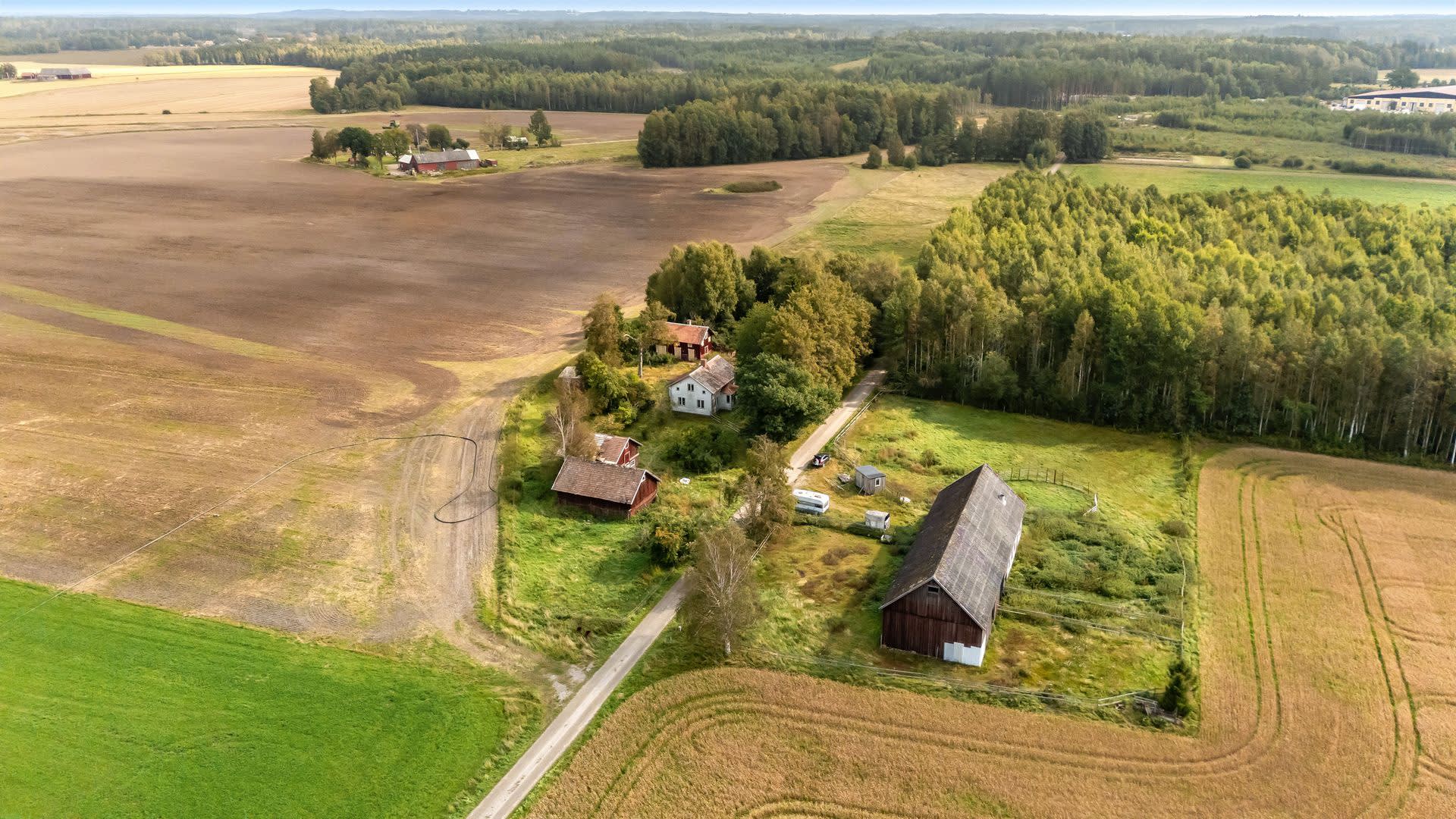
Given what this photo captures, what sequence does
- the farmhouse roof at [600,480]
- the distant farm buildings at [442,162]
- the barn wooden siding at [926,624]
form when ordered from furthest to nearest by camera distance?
the distant farm buildings at [442,162]
the farmhouse roof at [600,480]
the barn wooden siding at [926,624]

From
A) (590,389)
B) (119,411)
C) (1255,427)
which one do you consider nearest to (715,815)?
(590,389)

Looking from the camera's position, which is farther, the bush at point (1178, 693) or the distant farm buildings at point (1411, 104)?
the distant farm buildings at point (1411, 104)

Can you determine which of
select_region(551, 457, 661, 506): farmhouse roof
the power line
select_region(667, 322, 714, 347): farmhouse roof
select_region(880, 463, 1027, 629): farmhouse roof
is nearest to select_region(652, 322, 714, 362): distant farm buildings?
select_region(667, 322, 714, 347): farmhouse roof

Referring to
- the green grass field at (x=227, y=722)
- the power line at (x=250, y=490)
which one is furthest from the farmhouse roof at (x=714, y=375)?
the green grass field at (x=227, y=722)

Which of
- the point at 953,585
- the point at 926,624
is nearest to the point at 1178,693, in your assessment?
the point at 953,585

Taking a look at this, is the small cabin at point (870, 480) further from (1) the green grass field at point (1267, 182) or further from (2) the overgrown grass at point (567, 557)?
(1) the green grass field at point (1267, 182)

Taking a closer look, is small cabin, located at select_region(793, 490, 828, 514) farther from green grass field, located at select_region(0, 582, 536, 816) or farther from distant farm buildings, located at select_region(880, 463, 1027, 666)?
green grass field, located at select_region(0, 582, 536, 816)

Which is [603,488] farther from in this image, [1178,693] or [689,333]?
[1178,693]

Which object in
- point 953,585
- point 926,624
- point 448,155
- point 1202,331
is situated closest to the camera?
point 953,585
